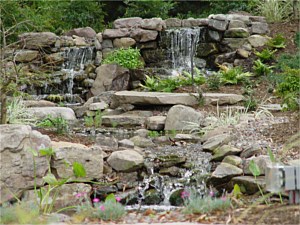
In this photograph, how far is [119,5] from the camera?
16000 mm

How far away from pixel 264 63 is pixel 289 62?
86 centimetres

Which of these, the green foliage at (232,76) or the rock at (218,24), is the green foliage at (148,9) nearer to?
the rock at (218,24)

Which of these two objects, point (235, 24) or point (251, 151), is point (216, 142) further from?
point (235, 24)

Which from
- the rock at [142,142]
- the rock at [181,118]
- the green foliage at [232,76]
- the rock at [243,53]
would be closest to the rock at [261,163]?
the rock at [142,142]

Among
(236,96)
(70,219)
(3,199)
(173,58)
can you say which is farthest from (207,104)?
(70,219)

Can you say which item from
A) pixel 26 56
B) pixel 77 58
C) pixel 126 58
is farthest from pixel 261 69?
pixel 26 56

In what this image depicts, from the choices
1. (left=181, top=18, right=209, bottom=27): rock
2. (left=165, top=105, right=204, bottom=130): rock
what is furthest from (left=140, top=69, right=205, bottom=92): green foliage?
(left=181, top=18, right=209, bottom=27): rock

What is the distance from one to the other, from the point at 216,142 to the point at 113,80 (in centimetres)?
506

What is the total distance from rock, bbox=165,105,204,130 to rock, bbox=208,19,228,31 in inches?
186

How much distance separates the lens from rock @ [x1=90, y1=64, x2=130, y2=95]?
36.0ft

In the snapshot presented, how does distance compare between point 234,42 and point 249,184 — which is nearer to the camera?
point 249,184

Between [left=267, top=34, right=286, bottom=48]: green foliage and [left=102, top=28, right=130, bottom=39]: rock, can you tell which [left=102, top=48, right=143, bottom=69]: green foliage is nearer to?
[left=102, top=28, right=130, bottom=39]: rock

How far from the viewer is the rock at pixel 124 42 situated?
1215cm

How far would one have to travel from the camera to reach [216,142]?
20.6 ft
